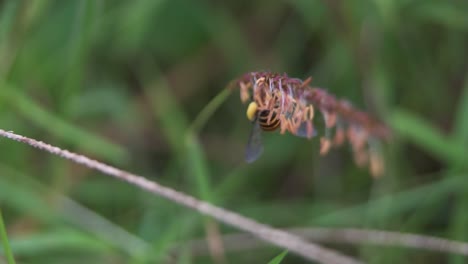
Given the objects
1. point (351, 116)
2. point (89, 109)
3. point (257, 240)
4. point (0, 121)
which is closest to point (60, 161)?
point (0, 121)

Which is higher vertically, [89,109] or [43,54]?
[43,54]

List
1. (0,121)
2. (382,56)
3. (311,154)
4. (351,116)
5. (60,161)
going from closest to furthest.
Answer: (351,116), (0,121), (60,161), (382,56), (311,154)

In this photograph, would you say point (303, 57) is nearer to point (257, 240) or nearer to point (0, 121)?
point (257, 240)

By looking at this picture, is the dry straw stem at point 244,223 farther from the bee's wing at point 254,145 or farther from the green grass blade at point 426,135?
the green grass blade at point 426,135

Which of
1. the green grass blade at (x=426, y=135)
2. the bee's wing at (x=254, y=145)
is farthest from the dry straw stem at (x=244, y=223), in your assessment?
the green grass blade at (x=426, y=135)

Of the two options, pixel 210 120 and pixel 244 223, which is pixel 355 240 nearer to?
pixel 244 223

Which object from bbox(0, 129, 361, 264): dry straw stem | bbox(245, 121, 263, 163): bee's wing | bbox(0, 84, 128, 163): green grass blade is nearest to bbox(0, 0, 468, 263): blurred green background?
bbox(0, 84, 128, 163): green grass blade
